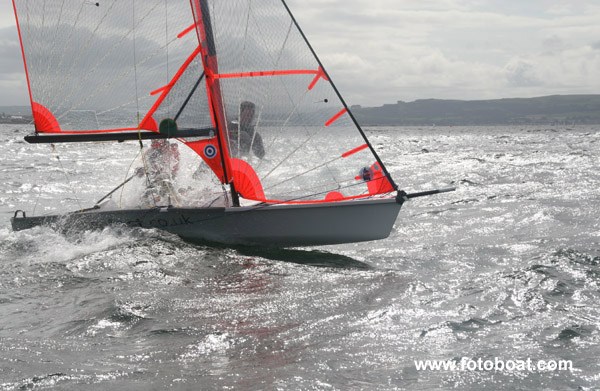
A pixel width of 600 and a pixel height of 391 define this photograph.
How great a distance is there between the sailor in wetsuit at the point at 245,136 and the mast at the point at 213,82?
0.14m

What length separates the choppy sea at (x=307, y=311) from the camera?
161 inches

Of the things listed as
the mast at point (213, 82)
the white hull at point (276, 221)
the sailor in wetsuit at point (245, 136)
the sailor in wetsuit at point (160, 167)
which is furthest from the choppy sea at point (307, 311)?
the sailor in wetsuit at point (245, 136)

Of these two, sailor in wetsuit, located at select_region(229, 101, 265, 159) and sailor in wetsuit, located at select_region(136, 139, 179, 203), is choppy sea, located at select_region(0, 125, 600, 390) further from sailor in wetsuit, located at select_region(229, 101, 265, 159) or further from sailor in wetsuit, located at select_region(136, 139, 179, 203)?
sailor in wetsuit, located at select_region(229, 101, 265, 159)

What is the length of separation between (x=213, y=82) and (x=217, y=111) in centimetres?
41

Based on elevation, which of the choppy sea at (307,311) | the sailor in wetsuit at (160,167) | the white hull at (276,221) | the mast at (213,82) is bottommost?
the choppy sea at (307,311)

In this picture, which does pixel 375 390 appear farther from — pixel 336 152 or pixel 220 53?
pixel 220 53

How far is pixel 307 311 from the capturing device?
5.55 metres

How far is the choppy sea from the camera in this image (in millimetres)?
4086

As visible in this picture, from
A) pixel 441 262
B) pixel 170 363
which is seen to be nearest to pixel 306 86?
pixel 441 262

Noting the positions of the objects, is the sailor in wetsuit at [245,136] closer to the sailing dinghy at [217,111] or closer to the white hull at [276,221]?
the sailing dinghy at [217,111]

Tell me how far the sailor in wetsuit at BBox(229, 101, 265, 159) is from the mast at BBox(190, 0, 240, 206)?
14cm

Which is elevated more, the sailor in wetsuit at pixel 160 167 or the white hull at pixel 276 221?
the sailor in wetsuit at pixel 160 167

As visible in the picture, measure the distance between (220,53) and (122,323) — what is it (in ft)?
14.4

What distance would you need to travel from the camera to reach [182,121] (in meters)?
8.45
